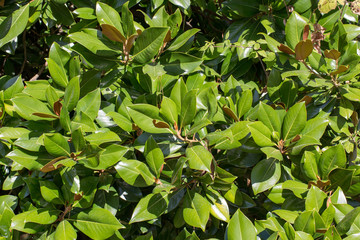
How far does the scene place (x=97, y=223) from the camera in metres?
1.49

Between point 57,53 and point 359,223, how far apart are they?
1.47 m

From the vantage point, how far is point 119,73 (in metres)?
1.69

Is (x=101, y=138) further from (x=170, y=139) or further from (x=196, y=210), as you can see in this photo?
(x=196, y=210)

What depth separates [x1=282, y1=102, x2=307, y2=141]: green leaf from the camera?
1.56 m

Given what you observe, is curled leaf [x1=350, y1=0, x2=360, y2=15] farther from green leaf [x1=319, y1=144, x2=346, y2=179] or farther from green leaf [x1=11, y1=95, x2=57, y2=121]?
green leaf [x1=11, y1=95, x2=57, y2=121]

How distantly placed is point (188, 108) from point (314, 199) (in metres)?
0.60

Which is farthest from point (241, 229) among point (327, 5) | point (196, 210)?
point (327, 5)

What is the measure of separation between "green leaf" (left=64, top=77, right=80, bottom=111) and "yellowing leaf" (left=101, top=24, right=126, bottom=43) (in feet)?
0.75

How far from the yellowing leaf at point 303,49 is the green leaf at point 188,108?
1.83 feet

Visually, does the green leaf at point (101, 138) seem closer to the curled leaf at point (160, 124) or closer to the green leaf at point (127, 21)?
the curled leaf at point (160, 124)

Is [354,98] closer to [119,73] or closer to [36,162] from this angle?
[119,73]

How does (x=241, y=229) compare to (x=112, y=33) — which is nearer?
(x=241, y=229)

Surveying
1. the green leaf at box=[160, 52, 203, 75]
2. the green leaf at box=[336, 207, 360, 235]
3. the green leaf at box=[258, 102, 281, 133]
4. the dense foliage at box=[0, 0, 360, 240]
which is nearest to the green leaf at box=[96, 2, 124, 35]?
the dense foliage at box=[0, 0, 360, 240]

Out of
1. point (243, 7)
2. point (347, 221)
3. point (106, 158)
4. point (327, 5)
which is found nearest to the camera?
point (347, 221)
